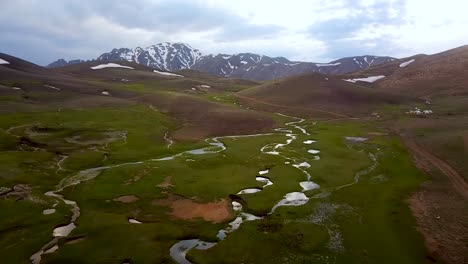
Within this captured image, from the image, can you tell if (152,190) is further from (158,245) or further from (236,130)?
(236,130)

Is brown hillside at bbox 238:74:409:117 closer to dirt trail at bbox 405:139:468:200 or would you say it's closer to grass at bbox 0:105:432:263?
grass at bbox 0:105:432:263

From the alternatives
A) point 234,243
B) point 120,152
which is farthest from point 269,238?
point 120,152

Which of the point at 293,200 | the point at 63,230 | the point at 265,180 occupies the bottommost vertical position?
the point at 265,180

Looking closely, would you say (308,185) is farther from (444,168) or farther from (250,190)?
(444,168)

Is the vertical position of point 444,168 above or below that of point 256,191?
above

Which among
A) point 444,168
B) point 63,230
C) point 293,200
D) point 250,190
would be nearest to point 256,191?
point 250,190

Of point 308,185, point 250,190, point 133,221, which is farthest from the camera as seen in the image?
point 308,185

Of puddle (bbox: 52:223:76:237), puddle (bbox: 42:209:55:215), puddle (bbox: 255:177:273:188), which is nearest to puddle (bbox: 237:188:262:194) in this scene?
puddle (bbox: 255:177:273:188)

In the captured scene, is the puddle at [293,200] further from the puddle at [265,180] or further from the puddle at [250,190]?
the puddle at [265,180]
